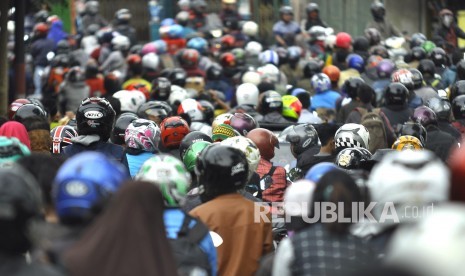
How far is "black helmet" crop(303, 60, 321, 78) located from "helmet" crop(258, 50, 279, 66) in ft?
6.73

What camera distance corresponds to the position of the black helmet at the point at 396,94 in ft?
54.1

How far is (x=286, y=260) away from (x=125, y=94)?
37.3 ft

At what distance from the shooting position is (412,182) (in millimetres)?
6102

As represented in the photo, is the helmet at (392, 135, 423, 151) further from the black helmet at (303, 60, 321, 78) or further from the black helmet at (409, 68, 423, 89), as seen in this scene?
the black helmet at (303, 60, 321, 78)

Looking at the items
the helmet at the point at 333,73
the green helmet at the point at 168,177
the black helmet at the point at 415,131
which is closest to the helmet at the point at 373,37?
the helmet at the point at 333,73

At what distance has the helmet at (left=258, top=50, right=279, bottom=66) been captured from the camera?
2529 centimetres

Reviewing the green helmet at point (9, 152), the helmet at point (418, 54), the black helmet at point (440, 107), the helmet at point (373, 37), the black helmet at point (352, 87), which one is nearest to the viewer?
the green helmet at point (9, 152)

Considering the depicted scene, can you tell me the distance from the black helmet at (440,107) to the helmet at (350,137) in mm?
3135

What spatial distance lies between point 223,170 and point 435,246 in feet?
13.8

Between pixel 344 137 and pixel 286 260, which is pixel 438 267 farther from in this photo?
pixel 344 137

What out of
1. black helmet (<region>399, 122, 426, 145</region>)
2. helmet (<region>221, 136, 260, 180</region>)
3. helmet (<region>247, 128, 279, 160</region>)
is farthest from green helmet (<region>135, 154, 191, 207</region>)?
black helmet (<region>399, 122, 426, 145</region>)

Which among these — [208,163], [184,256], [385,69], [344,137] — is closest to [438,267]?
[184,256]

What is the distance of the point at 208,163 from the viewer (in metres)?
8.68

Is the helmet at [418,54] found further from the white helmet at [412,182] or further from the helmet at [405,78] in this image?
the white helmet at [412,182]
